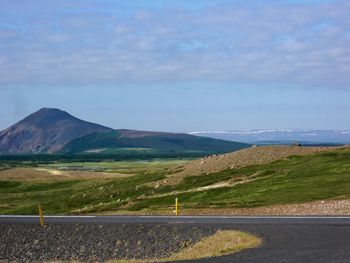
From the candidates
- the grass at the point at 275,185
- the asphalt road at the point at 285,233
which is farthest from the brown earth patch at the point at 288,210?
the asphalt road at the point at 285,233

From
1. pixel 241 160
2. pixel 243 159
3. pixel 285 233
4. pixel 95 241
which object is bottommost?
pixel 95 241

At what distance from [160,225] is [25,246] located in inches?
296

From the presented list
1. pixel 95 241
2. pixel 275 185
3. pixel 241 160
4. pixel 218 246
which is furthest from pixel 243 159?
pixel 218 246

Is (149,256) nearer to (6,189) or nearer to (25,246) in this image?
(25,246)

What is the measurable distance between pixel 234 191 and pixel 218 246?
2831cm

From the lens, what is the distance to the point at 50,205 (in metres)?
68.2

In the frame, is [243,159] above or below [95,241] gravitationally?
above

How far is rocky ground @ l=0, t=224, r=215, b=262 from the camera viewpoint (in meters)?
31.6

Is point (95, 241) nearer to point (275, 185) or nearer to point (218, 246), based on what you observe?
point (218, 246)

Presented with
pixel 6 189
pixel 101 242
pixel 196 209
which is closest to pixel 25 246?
pixel 101 242

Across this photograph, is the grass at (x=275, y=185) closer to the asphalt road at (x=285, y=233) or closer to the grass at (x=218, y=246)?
the asphalt road at (x=285, y=233)

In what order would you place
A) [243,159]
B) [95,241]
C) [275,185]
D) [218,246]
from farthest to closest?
[243,159] → [275,185] → [95,241] → [218,246]

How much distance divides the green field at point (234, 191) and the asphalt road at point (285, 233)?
10.0 metres

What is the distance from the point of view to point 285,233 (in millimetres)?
27266
